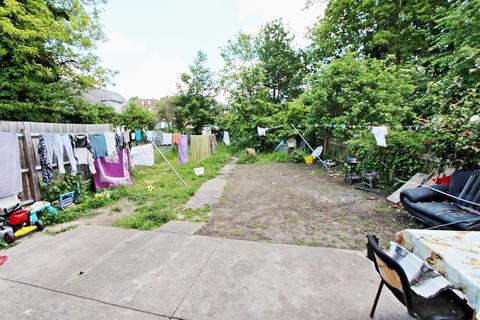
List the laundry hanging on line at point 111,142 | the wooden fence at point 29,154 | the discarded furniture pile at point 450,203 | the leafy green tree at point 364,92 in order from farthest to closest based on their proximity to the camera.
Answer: the leafy green tree at point 364,92, the laundry hanging on line at point 111,142, the wooden fence at point 29,154, the discarded furniture pile at point 450,203

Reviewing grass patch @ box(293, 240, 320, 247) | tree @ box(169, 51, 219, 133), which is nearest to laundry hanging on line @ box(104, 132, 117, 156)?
grass patch @ box(293, 240, 320, 247)

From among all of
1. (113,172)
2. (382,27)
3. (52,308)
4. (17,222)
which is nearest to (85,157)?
(113,172)

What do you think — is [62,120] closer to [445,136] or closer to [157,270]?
[157,270]

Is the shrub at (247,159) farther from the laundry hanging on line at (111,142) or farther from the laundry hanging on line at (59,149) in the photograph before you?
the laundry hanging on line at (59,149)

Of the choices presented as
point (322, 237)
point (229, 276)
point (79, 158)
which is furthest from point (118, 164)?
point (322, 237)

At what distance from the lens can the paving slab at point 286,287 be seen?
5.94 ft

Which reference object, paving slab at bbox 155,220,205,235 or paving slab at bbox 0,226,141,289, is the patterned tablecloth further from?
paving slab at bbox 0,226,141,289

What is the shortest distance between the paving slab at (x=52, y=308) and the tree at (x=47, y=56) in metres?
7.58

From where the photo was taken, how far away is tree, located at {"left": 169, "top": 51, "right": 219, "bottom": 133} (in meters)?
18.6

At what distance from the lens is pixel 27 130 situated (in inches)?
163

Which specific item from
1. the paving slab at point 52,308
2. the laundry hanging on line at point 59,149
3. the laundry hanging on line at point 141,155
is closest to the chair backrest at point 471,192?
the paving slab at point 52,308

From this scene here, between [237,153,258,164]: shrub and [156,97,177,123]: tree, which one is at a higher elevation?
[156,97,177,123]: tree

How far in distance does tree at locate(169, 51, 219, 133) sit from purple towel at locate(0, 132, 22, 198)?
599 inches

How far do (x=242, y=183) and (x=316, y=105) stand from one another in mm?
4631
